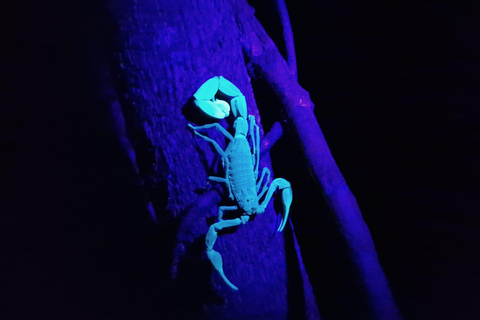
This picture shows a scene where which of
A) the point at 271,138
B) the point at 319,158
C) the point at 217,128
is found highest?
the point at 217,128

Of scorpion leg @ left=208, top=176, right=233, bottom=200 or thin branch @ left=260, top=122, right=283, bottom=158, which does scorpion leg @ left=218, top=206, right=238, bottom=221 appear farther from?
thin branch @ left=260, top=122, right=283, bottom=158

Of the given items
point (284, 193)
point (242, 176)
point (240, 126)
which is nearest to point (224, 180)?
point (242, 176)

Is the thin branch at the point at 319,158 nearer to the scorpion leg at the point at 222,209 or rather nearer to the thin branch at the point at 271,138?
the thin branch at the point at 271,138

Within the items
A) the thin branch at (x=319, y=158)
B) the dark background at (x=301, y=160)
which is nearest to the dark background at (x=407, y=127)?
the dark background at (x=301, y=160)

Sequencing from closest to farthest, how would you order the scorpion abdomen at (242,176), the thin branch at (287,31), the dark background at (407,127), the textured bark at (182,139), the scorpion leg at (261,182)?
the textured bark at (182,139), the scorpion abdomen at (242,176), the scorpion leg at (261,182), the thin branch at (287,31), the dark background at (407,127)

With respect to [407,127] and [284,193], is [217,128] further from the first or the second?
[407,127]

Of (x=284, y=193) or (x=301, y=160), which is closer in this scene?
(x=284, y=193)

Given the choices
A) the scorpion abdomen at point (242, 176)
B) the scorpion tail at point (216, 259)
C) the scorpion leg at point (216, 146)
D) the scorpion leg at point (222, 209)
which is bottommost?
the scorpion tail at point (216, 259)
